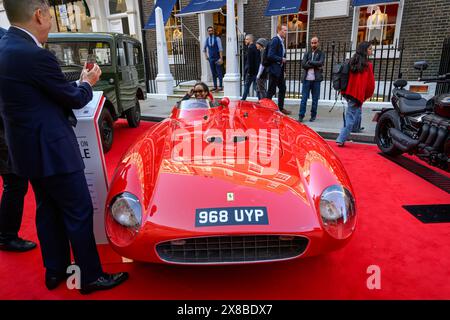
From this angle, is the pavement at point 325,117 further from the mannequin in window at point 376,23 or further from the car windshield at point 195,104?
the car windshield at point 195,104

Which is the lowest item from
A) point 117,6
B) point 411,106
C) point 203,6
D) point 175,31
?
point 411,106

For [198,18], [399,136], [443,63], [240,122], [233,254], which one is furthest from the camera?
[198,18]

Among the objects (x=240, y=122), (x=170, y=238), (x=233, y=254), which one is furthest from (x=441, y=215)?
(x=170, y=238)

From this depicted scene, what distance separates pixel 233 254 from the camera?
1.90 m

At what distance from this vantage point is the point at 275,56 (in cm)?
688

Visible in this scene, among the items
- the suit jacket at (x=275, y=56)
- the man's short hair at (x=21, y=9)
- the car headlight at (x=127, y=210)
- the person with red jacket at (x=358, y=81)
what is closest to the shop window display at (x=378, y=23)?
the suit jacket at (x=275, y=56)

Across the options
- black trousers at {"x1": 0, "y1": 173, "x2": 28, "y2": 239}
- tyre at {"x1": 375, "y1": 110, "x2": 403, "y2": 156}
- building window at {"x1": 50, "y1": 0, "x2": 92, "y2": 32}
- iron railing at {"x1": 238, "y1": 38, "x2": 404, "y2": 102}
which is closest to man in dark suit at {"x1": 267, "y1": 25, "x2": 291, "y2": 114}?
iron railing at {"x1": 238, "y1": 38, "x2": 404, "y2": 102}

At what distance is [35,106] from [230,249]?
1.35 m

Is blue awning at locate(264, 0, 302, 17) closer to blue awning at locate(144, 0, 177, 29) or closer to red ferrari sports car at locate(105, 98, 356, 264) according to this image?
blue awning at locate(144, 0, 177, 29)

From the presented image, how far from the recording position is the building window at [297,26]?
33.7ft

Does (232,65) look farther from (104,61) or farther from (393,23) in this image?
(393,23)

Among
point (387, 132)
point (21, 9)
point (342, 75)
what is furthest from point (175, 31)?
point (21, 9)
